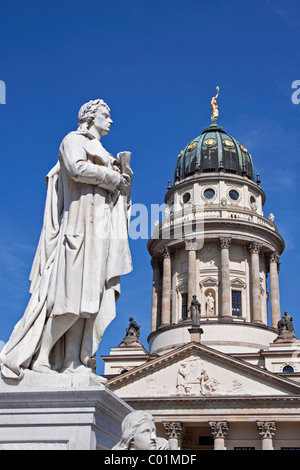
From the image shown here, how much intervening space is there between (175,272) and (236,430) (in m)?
19.5

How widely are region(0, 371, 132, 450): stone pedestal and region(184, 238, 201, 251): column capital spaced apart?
53.9m

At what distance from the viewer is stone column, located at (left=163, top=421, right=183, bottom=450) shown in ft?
140

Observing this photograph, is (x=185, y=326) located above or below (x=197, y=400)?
above

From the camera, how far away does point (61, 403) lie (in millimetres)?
5004

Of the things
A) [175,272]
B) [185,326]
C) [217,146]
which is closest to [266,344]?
[185,326]

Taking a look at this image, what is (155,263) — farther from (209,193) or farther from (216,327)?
(216,327)

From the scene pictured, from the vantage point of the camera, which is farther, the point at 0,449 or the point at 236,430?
the point at 236,430

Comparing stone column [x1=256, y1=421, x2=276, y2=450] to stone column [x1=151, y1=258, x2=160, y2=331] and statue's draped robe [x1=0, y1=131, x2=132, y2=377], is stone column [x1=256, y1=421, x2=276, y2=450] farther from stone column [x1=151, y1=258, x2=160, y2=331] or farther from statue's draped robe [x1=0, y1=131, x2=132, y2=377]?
statue's draped robe [x1=0, y1=131, x2=132, y2=377]

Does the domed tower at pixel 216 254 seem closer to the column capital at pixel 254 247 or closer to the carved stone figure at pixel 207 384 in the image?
the column capital at pixel 254 247

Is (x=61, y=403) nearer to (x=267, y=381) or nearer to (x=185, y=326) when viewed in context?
(x=267, y=381)

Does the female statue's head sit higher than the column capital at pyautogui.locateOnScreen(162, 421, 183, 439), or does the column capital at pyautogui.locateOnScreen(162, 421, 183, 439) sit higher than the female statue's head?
the column capital at pyautogui.locateOnScreen(162, 421, 183, 439)

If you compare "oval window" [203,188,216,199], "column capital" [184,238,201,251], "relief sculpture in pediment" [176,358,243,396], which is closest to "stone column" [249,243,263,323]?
"column capital" [184,238,201,251]

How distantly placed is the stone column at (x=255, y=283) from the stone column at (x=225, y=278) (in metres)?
2.26

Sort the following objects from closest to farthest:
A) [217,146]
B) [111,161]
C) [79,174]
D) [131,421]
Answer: [131,421], [79,174], [111,161], [217,146]
